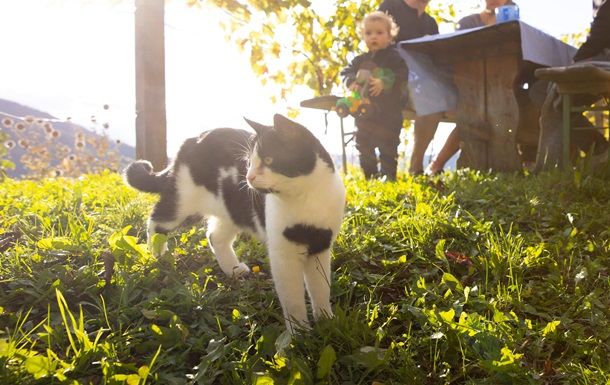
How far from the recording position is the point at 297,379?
56.7 inches

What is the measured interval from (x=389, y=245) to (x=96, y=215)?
2029 millimetres

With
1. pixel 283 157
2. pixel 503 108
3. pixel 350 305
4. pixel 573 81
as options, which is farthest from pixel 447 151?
pixel 283 157

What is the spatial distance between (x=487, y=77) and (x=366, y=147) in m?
1.48

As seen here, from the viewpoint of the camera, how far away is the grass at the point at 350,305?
160cm

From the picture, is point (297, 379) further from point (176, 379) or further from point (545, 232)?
point (545, 232)

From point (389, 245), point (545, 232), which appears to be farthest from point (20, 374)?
point (545, 232)

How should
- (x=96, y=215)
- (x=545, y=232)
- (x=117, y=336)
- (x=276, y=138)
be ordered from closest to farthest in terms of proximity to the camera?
1. (x=117, y=336)
2. (x=276, y=138)
3. (x=545, y=232)
4. (x=96, y=215)

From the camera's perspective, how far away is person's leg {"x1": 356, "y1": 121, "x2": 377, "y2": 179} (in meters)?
5.25

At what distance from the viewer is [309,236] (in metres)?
1.93

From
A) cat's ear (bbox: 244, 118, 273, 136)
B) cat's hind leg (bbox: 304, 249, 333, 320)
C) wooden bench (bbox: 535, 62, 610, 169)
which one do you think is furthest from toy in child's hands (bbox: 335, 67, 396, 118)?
cat's hind leg (bbox: 304, 249, 333, 320)

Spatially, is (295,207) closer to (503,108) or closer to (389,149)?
(389,149)

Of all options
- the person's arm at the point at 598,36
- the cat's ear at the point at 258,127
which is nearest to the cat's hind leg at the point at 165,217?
the cat's ear at the point at 258,127

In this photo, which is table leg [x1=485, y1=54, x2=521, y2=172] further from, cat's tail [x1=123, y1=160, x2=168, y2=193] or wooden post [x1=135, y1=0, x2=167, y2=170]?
cat's tail [x1=123, y1=160, x2=168, y2=193]

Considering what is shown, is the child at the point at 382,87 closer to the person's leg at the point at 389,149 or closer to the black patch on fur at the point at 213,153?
the person's leg at the point at 389,149
